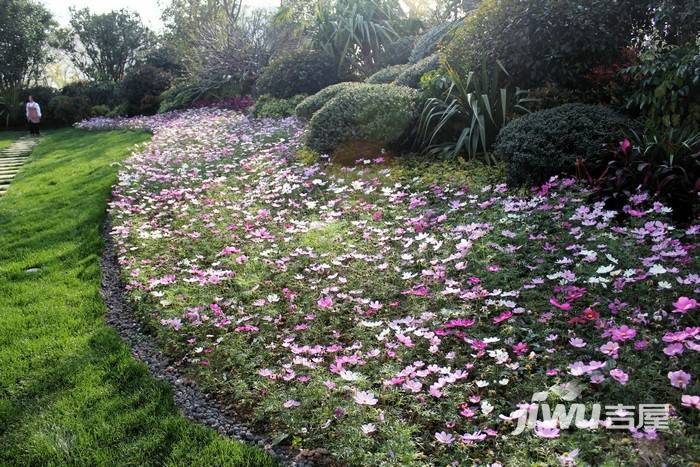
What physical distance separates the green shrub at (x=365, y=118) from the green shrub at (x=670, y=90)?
2818 millimetres

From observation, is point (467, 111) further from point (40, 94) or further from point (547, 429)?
point (40, 94)

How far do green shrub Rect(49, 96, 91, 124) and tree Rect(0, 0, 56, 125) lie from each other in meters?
1.69

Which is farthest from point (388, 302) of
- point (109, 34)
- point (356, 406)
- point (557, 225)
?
point (109, 34)

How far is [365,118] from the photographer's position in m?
7.55

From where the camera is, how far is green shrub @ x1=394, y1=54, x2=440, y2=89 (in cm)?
904

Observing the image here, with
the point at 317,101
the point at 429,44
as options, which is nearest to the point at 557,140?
the point at 317,101

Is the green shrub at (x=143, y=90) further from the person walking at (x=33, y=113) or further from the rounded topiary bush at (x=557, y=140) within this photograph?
the rounded topiary bush at (x=557, y=140)

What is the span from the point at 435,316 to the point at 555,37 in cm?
483

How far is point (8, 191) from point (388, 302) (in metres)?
7.83

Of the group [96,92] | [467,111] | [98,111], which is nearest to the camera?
[467,111]

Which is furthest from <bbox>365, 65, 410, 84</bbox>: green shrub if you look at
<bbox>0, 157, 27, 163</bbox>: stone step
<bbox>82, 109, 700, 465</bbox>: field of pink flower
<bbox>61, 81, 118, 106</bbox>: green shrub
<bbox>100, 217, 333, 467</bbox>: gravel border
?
<bbox>61, 81, 118, 106</bbox>: green shrub

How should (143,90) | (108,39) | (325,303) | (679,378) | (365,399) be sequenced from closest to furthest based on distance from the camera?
1. (679,378)
2. (365,399)
3. (325,303)
4. (143,90)
5. (108,39)

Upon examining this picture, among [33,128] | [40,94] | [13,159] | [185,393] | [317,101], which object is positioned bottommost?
[185,393]

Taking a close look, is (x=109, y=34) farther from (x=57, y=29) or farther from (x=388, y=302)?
(x=388, y=302)
